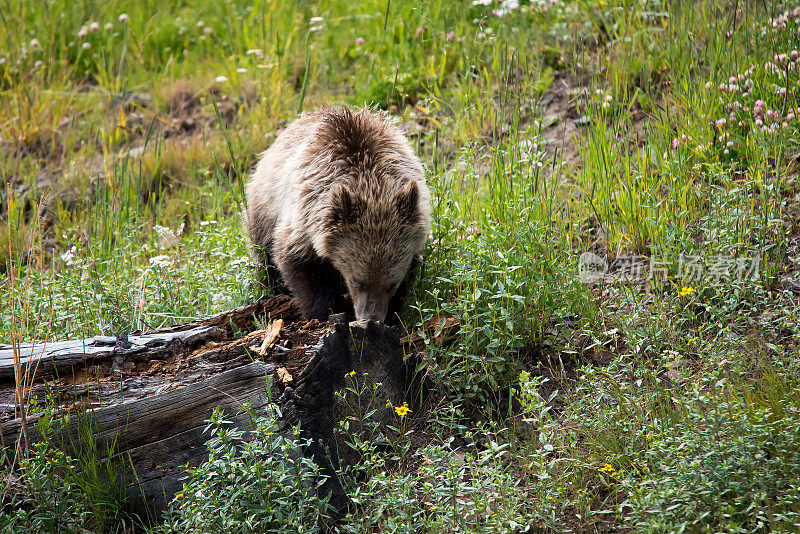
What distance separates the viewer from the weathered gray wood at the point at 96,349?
3762 mm

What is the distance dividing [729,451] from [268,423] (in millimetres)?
2109

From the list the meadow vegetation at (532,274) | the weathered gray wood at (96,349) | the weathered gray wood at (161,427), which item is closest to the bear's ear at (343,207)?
the meadow vegetation at (532,274)

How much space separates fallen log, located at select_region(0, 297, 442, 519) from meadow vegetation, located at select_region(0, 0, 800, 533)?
0.16 m

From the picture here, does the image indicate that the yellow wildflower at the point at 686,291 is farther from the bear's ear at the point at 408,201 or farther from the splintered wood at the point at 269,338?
the splintered wood at the point at 269,338

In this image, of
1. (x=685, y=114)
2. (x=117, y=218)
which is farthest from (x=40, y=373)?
(x=685, y=114)

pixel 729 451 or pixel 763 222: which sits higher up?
pixel 763 222

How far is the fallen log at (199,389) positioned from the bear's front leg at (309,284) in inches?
27.8

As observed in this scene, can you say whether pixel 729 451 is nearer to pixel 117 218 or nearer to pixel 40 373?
pixel 40 373

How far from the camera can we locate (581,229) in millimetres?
5250

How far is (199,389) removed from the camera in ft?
11.5

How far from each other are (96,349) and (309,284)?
5.01 ft

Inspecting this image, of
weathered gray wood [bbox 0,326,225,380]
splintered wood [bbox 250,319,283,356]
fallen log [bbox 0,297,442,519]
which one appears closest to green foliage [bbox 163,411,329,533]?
fallen log [bbox 0,297,442,519]

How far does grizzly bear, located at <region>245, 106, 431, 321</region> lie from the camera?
4.47 meters

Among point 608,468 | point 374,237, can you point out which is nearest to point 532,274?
point 374,237
